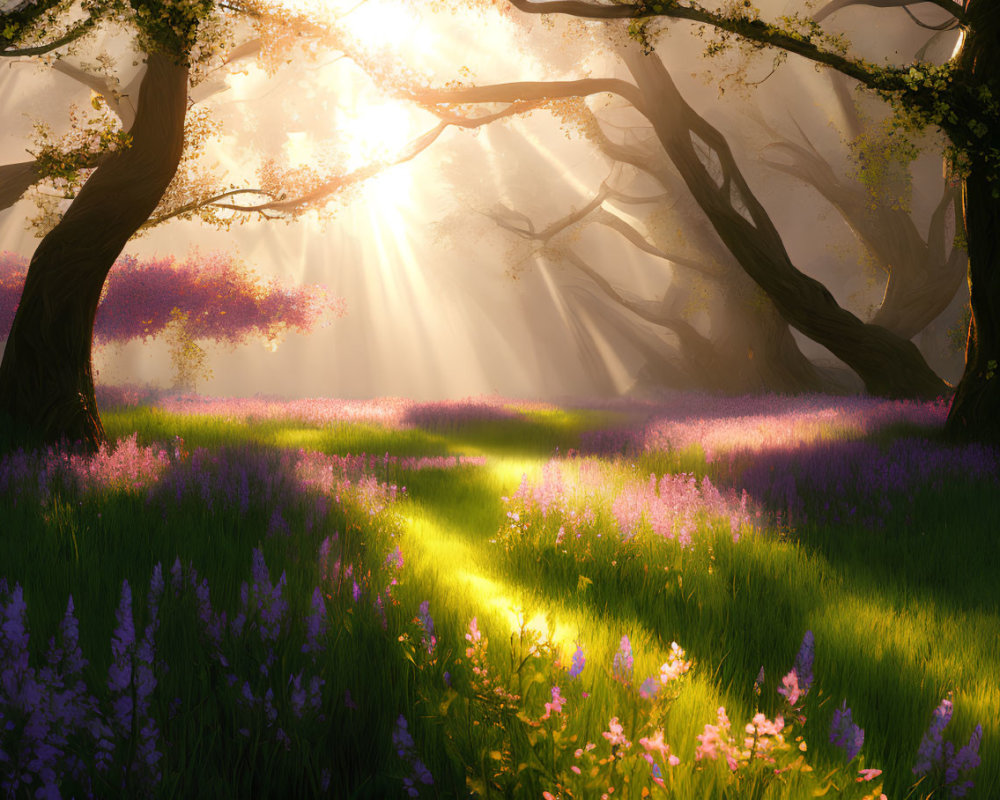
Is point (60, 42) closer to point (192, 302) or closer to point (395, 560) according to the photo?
point (395, 560)

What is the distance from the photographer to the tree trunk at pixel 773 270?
13.1 m

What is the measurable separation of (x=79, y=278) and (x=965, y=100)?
1066 centimetres

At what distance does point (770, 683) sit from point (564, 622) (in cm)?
95

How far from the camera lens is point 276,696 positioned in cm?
195

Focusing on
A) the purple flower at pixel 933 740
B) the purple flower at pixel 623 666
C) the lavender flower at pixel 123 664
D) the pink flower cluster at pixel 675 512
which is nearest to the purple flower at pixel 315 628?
the lavender flower at pixel 123 664

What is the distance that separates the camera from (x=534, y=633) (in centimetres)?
230

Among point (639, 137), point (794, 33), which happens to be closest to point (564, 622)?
point (794, 33)

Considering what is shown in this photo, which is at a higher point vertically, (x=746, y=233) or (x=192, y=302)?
(x=746, y=233)

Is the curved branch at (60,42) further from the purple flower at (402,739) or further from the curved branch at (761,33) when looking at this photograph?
the purple flower at (402,739)

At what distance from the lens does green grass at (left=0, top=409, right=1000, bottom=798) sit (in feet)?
5.55

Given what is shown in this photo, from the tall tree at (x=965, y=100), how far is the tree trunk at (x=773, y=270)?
4.63 meters

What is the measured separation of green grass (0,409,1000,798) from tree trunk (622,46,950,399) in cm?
794

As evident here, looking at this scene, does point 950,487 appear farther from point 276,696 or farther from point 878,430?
point 276,696

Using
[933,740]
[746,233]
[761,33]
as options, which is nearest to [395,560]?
[933,740]
